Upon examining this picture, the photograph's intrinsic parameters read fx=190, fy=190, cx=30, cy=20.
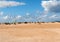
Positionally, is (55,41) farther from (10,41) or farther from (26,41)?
(10,41)

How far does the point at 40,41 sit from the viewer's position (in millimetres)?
21203

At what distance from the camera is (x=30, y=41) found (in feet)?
69.6

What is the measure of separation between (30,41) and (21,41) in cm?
104

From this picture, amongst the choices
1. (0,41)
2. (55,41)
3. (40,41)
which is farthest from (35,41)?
(0,41)

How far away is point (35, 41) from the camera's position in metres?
21.2

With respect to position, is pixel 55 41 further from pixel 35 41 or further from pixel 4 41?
pixel 4 41

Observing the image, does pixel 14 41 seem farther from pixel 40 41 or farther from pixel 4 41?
pixel 40 41

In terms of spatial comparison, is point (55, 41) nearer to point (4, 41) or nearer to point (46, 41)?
point (46, 41)

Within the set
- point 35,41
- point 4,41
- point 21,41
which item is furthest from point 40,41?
point 4,41

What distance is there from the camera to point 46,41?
21.2 m

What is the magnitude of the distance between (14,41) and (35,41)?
2.36 m

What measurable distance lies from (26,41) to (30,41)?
1.53 feet

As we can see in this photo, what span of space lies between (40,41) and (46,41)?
671 millimetres

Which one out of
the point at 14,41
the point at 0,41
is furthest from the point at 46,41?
the point at 0,41
